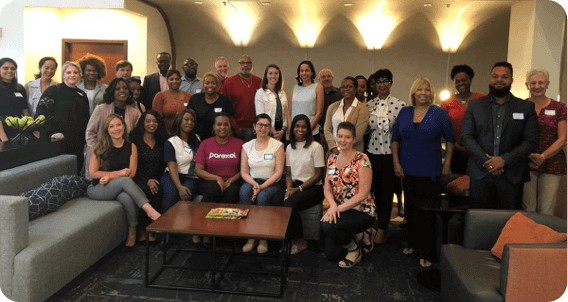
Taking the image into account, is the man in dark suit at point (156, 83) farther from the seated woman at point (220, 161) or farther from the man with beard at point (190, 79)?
the seated woman at point (220, 161)

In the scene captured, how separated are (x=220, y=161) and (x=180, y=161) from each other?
1.34 ft

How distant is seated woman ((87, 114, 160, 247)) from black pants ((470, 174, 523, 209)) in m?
2.63

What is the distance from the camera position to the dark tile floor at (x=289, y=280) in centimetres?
315

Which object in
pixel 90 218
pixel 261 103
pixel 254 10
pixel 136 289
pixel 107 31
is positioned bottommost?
pixel 136 289

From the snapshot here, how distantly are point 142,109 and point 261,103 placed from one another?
131 cm

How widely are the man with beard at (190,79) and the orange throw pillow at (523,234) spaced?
366 cm

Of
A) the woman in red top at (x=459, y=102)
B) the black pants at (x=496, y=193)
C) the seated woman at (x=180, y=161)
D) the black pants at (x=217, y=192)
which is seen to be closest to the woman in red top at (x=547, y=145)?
the black pants at (x=496, y=193)

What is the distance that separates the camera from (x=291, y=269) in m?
3.65

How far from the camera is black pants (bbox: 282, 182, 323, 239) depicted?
407cm

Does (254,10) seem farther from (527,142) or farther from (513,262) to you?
(513,262)

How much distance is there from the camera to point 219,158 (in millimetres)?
4316

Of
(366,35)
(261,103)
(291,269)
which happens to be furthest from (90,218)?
(366,35)

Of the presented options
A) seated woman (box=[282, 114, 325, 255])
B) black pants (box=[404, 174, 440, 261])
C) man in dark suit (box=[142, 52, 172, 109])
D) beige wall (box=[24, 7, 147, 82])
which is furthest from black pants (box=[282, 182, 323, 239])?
beige wall (box=[24, 7, 147, 82])

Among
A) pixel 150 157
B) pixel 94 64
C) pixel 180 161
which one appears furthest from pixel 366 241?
pixel 94 64
